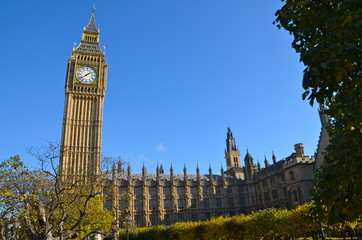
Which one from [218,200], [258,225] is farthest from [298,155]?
[258,225]

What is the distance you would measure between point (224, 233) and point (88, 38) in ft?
210

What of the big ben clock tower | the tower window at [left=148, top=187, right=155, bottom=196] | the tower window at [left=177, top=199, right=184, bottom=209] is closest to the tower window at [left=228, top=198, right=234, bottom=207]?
the tower window at [left=177, top=199, right=184, bottom=209]

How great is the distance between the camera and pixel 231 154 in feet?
315

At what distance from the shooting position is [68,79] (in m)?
67.8

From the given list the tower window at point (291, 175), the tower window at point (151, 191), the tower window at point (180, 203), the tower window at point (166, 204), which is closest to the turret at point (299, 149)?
the tower window at point (291, 175)

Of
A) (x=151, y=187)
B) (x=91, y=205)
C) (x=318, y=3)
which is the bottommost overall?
(x=91, y=205)

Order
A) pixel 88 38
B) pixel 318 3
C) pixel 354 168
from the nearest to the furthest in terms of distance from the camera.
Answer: pixel 354 168 → pixel 318 3 → pixel 88 38

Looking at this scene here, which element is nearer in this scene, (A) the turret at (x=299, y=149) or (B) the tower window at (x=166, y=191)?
(A) the turret at (x=299, y=149)

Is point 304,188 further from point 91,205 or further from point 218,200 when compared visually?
point 91,205

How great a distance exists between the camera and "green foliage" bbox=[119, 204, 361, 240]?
2416 centimetres

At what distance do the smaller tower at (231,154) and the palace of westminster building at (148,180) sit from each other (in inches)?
692

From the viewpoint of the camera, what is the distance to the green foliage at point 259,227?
2416 centimetres

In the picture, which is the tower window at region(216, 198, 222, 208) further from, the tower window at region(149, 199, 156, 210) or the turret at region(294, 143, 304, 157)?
the turret at region(294, 143, 304, 157)

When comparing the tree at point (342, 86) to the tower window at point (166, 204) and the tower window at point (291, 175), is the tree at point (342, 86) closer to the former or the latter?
the tower window at point (291, 175)
